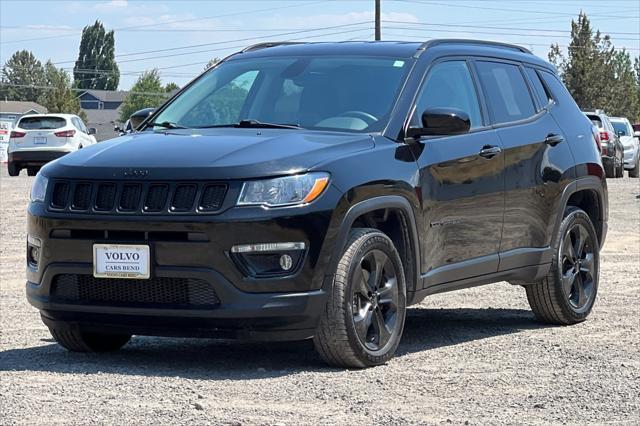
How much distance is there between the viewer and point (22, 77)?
18550cm

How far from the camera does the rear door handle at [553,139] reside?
30.3ft

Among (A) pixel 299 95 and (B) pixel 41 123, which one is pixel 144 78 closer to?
(B) pixel 41 123

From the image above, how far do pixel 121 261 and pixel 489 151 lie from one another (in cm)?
260

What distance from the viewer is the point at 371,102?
26.0 feet

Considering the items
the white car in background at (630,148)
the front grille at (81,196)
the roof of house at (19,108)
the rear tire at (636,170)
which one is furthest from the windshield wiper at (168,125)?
the roof of house at (19,108)

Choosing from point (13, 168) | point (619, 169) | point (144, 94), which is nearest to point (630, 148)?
point (619, 169)

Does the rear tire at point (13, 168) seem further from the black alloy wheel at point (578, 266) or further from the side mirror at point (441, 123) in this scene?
the side mirror at point (441, 123)

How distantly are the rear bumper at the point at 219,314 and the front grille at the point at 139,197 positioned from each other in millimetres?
303

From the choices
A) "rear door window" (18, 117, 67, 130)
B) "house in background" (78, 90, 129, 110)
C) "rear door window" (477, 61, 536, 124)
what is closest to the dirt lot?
"rear door window" (477, 61, 536, 124)

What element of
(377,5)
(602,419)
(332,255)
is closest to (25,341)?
(332,255)

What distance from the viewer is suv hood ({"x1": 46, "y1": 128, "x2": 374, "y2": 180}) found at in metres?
6.85

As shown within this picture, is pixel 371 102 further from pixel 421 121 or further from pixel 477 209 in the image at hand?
pixel 477 209

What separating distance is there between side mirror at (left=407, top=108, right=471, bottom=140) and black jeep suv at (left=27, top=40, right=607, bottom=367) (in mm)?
12

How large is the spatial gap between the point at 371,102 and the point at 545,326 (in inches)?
99.5
